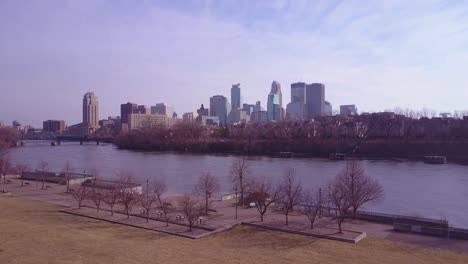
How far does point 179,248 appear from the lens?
10.9m

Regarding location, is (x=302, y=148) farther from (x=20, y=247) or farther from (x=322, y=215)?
(x=20, y=247)

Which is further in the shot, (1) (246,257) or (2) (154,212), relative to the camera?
(2) (154,212)

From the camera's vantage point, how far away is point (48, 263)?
9.44 metres

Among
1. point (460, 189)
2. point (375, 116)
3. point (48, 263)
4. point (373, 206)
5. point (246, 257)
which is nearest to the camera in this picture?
point (48, 263)

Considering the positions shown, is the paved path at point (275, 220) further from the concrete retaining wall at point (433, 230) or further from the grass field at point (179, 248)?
the grass field at point (179, 248)

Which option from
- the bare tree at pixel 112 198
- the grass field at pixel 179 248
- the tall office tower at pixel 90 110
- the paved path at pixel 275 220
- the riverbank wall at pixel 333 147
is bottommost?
the grass field at pixel 179 248

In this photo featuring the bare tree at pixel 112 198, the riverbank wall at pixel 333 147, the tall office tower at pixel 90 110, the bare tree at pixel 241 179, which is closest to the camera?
the bare tree at pixel 112 198

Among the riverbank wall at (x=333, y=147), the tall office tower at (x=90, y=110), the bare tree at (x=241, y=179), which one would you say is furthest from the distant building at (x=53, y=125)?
the bare tree at (x=241, y=179)

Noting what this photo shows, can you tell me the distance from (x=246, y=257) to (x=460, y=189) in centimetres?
1874

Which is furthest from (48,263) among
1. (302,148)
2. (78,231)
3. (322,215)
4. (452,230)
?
(302,148)

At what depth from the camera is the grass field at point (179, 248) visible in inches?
391

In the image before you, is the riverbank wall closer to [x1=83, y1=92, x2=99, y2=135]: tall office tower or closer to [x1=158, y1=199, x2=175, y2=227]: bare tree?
[x1=158, y1=199, x2=175, y2=227]: bare tree

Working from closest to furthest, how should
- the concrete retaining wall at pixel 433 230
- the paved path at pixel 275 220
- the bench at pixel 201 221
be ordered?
the paved path at pixel 275 220 < the concrete retaining wall at pixel 433 230 < the bench at pixel 201 221

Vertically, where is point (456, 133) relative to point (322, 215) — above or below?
above
